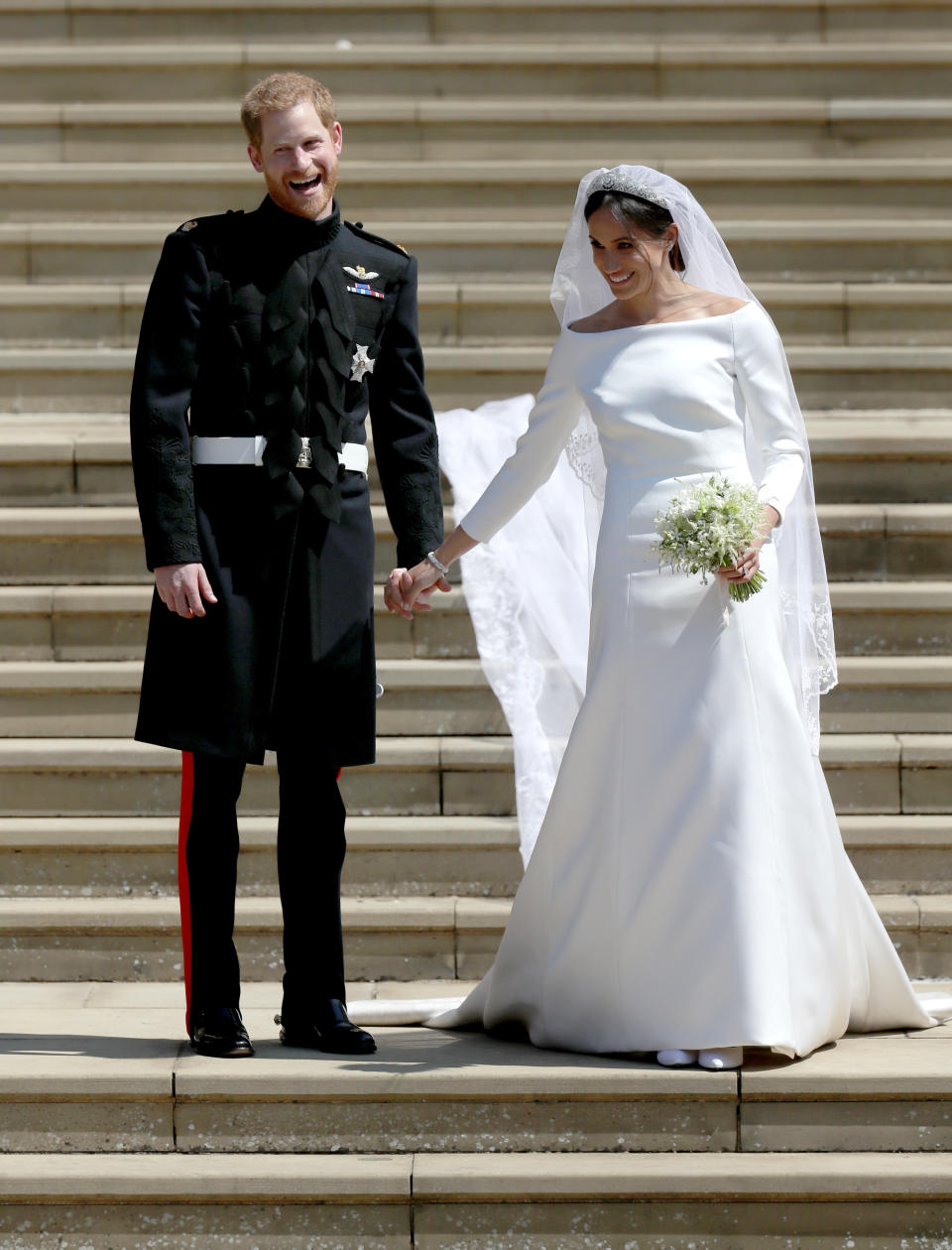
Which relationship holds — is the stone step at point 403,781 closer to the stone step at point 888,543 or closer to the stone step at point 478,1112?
the stone step at point 888,543

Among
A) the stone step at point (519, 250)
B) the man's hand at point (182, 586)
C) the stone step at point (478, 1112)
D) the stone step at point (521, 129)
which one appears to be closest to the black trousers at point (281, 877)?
the stone step at point (478, 1112)

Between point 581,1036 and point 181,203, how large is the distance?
4583 millimetres

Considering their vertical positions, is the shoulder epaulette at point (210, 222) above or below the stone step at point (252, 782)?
above

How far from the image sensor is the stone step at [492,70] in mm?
7492

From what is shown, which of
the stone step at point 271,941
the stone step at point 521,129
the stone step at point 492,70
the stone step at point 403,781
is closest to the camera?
the stone step at point 271,941

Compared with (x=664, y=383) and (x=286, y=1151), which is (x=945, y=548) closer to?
(x=664, y=383)

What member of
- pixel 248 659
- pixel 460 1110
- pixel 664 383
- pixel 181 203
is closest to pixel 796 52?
pixel 181 203

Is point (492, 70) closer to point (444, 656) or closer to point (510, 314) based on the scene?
point (510, 314)

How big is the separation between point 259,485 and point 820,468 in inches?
106

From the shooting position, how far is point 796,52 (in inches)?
296

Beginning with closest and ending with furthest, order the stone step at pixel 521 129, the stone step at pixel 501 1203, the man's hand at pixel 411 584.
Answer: the stone step at pixel 501 1203
the man's hand at pixel 411 584
the stone step at pixel 521 129

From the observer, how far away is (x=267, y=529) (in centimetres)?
359

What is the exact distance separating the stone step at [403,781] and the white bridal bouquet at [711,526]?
61.5 inches

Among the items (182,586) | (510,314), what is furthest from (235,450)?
(510,314)
